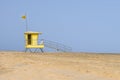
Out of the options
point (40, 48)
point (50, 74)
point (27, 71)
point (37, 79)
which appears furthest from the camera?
point (40, 48)

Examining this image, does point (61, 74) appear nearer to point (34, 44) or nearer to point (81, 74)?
point (81, 74)

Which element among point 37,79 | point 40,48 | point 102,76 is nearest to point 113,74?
point 102,76

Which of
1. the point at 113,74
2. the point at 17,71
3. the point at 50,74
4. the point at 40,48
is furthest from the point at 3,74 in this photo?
the point at 40,48

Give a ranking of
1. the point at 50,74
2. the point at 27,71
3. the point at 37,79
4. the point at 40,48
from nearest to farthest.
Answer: the point at 37,79 → the point at 50,74 → the point at 27,71 → the point at 40,48

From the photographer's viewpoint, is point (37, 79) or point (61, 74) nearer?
point (37, 79)

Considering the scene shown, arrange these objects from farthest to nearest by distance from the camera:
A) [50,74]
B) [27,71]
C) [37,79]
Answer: [27,71], [50,74], [37,79]

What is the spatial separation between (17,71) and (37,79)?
117 inches

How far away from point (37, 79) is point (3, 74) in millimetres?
2629

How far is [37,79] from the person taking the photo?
14969 millimetres

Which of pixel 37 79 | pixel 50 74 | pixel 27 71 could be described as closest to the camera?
pixel 37 79

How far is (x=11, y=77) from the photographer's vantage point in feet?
52.1

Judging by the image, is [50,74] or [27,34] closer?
[50,74]

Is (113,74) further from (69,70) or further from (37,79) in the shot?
(37,79)

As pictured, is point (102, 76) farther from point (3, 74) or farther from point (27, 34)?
point (27, 34)
